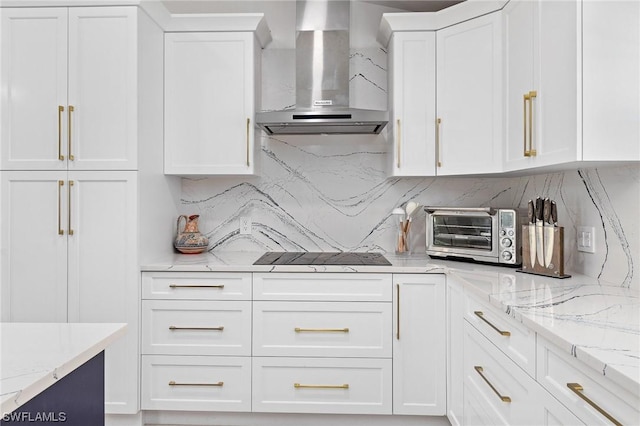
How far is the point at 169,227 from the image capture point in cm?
293

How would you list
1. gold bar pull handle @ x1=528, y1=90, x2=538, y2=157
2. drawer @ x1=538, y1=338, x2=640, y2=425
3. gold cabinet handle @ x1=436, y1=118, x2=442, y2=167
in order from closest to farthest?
drawer @ x1=538, y1=338, x2=640, y2=425
gold bar pull handle @ x1=528, y1=90, x2=538, y2=157
gold cabinet handle @ x1=436, y1=118, x2=442, y2=167

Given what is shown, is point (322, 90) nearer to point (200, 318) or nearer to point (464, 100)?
point (464, 100)

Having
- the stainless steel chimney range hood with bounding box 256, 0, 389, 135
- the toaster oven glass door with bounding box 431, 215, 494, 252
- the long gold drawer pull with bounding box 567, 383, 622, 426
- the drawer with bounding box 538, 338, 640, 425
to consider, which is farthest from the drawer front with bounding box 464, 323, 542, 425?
the stainless steel chimney range hood with bounding box 256, 0, 389, 135

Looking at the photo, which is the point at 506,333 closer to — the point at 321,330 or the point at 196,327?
the point at 321,330

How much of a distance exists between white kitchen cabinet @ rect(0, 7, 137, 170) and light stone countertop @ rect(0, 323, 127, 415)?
1401mm

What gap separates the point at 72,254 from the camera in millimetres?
2459

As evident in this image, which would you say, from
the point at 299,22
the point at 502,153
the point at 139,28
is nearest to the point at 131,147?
the point at 139,28

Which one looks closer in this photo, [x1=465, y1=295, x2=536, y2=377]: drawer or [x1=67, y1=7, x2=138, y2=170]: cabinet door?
[x1=465, y1=295, x2=536, y2=377]: drawer

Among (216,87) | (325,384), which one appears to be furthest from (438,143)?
(325,384)

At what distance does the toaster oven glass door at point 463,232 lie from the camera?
2.50m

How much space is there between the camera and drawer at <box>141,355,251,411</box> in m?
2.47

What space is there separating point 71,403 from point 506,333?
1320 millimetres

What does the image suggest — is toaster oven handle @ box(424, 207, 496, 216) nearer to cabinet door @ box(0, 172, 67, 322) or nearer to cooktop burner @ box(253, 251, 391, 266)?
cooktop burner @ box(253, 251, 391, 266)

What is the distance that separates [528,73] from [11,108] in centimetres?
258
